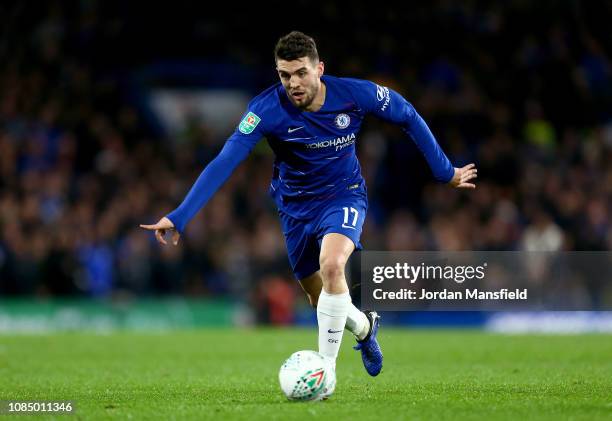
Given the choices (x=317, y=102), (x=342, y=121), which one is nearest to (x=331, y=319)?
(x=342, y=121)

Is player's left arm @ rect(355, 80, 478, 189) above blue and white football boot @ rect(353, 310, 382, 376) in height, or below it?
above

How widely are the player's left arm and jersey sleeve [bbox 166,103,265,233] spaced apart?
864mm

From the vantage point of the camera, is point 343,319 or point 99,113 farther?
point 99,113

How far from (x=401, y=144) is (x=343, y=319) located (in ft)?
43.4

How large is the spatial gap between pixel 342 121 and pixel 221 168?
3.43ft

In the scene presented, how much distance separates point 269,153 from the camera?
882 inches

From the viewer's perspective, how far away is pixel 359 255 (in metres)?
17.4

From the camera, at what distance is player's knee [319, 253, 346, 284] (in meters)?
7.38

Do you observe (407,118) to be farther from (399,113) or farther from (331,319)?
(331,319)

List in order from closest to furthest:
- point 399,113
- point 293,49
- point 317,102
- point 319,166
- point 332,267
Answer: point 332,267, point 293,49, point 317,102, point 319,166, point 399,113

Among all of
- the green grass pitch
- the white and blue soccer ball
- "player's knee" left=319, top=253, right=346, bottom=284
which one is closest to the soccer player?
"player's knee" left=319, top=253, right=346, bottom=284

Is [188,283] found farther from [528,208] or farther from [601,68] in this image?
[601,68]

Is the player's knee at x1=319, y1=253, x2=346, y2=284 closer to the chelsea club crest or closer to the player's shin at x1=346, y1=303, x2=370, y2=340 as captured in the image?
the player's shin at x1=346, y1=303, x2=370, y2=340

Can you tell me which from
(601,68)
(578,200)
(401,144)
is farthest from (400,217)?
(601,68)
